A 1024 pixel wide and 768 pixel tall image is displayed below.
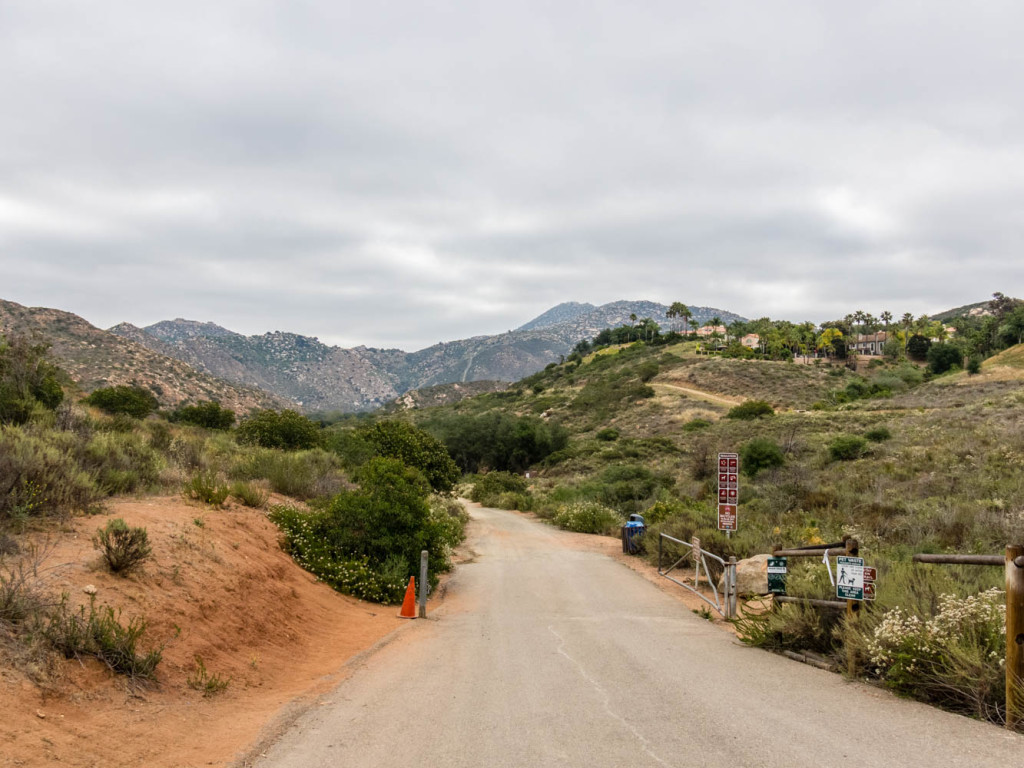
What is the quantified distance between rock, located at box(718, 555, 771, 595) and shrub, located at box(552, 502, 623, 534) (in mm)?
14941

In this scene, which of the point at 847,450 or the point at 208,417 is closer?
the point at 847,450

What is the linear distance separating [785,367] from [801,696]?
98.8 meters

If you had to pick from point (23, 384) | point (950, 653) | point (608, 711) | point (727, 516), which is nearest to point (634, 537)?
point (727, 516)

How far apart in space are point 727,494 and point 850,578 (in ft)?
28.1

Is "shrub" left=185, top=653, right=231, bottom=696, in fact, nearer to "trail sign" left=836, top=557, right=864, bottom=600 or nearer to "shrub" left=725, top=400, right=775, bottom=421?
"trail sign" left=836, top=557, right=864, bottom=600

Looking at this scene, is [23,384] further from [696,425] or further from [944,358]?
[944,358]

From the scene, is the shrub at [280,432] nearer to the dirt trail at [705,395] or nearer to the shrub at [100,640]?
the shrub at [100,640]

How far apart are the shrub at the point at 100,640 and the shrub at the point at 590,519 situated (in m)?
23.8

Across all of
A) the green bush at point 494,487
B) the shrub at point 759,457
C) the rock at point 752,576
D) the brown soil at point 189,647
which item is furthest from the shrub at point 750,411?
the brown soil at point 189,647

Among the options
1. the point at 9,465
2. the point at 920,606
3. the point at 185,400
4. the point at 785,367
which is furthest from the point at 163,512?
the point at 785,367

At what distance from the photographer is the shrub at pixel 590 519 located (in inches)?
1137

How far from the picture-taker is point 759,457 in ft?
115

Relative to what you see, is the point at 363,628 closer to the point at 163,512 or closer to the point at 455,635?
the point at 455,635

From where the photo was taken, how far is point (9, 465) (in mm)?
8125
